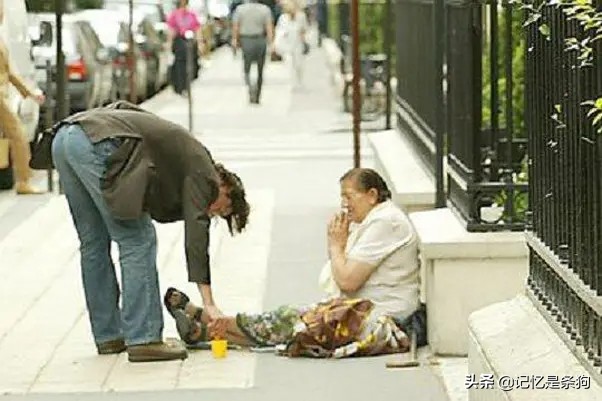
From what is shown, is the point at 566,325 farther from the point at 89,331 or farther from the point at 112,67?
the point at 112,67

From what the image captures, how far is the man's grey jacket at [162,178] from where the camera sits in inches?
329

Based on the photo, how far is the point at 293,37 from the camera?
34344 mm

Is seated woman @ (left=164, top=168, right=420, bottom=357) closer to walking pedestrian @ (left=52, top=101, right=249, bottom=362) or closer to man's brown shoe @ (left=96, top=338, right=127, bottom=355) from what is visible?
walking pedestrian @ (left=52, top=101, right=249, bottom=362)

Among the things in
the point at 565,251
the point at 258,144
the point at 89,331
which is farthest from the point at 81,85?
the point at 565,251

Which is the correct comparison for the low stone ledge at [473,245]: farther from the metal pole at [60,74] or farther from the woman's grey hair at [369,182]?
the metal pole at [60,74]

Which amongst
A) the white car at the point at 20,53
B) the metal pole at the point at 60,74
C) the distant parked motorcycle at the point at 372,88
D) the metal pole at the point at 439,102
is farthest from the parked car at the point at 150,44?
the metal pole at the point at 439,102

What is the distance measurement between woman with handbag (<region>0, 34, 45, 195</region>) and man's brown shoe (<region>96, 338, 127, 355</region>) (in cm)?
678

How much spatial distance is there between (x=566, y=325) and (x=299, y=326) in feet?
9.24

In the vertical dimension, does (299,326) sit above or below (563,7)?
below

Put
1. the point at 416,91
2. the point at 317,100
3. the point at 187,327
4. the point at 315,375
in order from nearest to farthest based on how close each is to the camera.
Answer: the point at 315,375 → the point at 187,327 → the point at 416,91 → the point at 317,100

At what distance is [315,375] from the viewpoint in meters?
8.38

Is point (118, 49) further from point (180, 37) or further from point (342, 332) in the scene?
point (342, 332)

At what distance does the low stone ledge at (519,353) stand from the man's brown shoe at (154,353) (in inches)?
76.5

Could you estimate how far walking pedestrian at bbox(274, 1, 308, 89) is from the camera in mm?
34250
